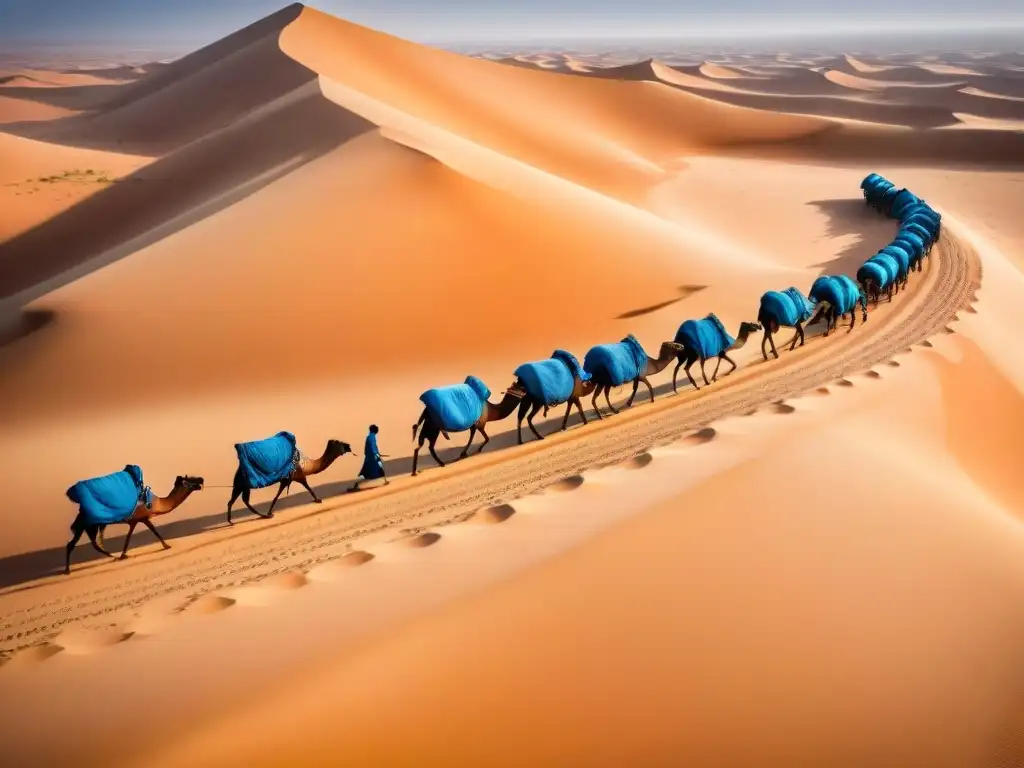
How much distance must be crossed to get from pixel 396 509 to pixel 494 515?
234cm

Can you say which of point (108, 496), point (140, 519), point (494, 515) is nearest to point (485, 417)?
point (494, 515)

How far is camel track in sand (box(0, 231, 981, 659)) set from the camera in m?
7.91

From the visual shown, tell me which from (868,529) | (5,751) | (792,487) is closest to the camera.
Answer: (5,751)

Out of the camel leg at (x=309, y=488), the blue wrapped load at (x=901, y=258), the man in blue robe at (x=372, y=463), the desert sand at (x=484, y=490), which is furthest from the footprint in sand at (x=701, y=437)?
the blue wrapped load at (x=901, y=258)

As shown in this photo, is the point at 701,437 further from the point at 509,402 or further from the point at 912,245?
the point at 912,245

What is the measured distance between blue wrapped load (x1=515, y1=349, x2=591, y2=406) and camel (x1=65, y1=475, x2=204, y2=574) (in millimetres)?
4637

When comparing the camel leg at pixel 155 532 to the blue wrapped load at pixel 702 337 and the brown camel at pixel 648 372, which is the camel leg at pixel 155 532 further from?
the blue wrapped load at pixel 702 337

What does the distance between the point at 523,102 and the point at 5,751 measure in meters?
49.9

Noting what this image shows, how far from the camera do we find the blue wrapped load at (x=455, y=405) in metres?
10.7

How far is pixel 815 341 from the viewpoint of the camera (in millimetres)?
16422

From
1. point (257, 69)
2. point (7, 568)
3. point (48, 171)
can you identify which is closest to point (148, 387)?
point (7, 568)

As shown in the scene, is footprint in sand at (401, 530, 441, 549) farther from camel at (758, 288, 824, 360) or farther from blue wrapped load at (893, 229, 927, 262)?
blue wrapped load at (893, 229, 927, 262)

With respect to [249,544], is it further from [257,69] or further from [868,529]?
[257,69]

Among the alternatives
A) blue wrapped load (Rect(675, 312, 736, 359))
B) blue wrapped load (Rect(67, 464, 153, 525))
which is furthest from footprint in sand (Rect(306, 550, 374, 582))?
blue wrapped load (Rect(675, 312, 736, 359))
